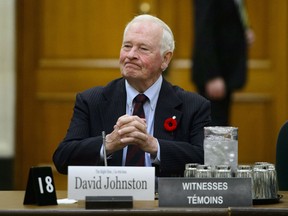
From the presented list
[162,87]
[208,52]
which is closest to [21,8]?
[208,52]

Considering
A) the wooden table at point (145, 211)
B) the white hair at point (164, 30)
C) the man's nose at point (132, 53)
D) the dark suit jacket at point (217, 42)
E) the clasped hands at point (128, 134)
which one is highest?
the dark suit jacket at point (217, 42)

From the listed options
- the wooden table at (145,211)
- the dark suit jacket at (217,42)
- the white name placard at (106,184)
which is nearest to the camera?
the wooden table at (145,211)

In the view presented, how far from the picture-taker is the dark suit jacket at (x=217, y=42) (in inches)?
260

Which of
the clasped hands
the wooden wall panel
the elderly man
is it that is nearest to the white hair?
the elderly man

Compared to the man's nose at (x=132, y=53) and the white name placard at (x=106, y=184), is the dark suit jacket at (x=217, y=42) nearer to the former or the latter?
the man's nose at (x=132, y=53)

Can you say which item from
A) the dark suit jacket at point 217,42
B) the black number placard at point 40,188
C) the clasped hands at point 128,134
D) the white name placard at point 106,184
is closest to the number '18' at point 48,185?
the black number placard at point 40,188

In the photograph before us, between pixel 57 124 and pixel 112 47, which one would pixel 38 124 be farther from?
pixel 112 47

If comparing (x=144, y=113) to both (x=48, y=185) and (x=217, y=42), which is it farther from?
(x=217, y=42)

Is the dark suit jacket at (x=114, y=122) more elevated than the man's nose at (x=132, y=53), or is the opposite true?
the man's nose at (x=132, y=53)

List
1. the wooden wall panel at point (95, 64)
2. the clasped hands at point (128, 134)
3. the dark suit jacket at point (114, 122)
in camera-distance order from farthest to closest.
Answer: the wooden wall panel at point (95, 64), the dark suit jacket at point (114, 122), the clasped hands at point (128, 134)

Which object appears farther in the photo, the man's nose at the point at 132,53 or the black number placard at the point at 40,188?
the man's nose at the point at 132,53

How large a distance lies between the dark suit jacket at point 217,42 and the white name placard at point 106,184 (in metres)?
3.37

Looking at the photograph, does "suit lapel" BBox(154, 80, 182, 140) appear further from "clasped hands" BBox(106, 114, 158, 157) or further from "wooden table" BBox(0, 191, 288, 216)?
"wooden table" BBox(0, 191, 288, 216)

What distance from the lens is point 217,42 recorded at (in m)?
6.70
